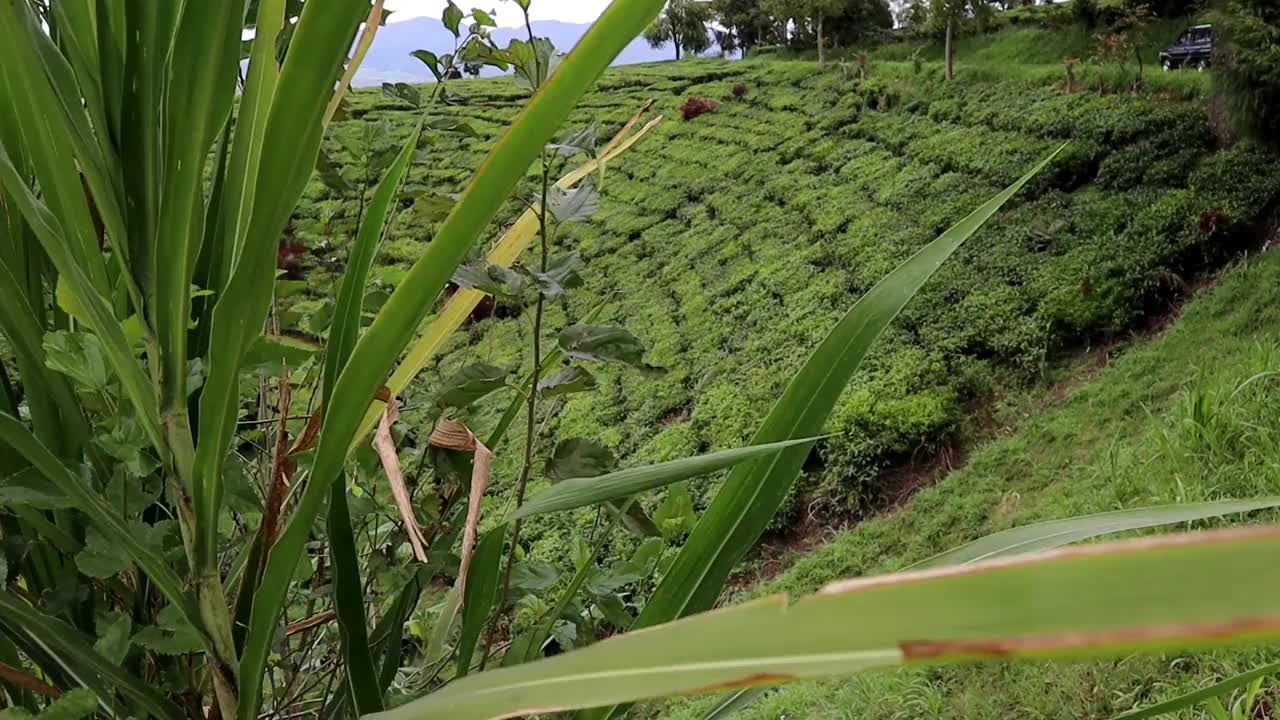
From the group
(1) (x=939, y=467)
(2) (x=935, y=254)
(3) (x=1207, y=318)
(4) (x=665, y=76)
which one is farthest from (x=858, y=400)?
(4) (x=665, y=76)

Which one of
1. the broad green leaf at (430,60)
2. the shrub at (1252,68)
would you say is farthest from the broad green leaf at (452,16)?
the shrub at (1252,68)

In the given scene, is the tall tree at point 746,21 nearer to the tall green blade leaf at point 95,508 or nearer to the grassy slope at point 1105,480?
the grassy slope at point 1105,480

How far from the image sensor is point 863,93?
8.06 metres

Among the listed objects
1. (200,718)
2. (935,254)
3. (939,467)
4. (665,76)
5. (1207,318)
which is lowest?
(939,467)

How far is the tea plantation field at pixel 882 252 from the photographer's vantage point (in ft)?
12.6

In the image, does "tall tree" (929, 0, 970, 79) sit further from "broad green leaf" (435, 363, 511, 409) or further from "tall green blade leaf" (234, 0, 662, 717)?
"tall green blade leaf" (234, 0, 662, 717)

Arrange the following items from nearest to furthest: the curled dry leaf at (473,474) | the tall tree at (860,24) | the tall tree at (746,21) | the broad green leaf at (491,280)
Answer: the curled dry leaf at (473,474)
the broad green leaf at (491,280)
the tall tree at (860,24)
the tall tree at (746,21)

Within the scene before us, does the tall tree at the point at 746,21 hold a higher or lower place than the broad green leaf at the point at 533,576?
higher

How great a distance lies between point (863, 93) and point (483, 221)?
8523 mm

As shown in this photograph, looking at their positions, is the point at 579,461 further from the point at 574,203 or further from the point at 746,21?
the point at 746,21

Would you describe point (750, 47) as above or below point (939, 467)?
above

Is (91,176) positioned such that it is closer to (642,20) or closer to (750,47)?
(642,20)

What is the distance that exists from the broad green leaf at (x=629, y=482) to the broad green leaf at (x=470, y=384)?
0.16 m

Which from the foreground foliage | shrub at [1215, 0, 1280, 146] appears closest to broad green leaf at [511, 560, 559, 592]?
the foreground foliage
